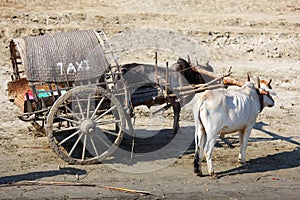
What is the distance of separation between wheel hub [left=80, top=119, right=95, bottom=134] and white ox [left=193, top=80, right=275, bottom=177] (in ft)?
5.45

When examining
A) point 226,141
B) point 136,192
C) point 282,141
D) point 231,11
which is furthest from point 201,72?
point 231,11

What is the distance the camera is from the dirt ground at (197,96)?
31.7 feet

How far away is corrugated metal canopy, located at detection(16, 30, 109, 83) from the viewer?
383 inches

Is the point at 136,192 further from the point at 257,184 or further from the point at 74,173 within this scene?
the point at 257,184

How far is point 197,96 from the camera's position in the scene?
1491cm

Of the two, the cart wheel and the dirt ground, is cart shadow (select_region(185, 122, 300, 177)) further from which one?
the cart wheel

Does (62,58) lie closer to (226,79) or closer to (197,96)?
(226,79)

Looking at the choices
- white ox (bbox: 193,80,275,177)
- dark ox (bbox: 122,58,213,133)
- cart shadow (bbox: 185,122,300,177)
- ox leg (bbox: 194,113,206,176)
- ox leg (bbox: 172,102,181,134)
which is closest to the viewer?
white ox (bbox: 193,80,275,177)

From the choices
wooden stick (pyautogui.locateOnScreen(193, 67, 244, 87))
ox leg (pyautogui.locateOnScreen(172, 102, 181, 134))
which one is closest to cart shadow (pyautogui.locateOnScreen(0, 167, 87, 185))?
ox leg (pyautogui.locateOnScreen(172, 102, 181, 134))

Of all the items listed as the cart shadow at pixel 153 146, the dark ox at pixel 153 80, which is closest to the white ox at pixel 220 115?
the dark ox at pixel 153 80

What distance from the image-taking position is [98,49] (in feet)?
33.0

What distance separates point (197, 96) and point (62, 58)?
5676mm

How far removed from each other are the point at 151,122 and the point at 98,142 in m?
2.07

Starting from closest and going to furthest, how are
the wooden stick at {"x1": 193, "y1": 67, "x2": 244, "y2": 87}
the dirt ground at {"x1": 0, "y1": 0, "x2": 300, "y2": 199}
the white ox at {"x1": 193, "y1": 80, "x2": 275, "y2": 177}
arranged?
the dirt ground at {"x1": 0, "y1": 0, "x2": 300, "y2": 199} < the white ox at {"x1": 193, "y1": 80, "x2": 275, "y2": 177} < the wooden stick at {"x1": 193, "y1": 67, "x2": 244, "y2": 87}
